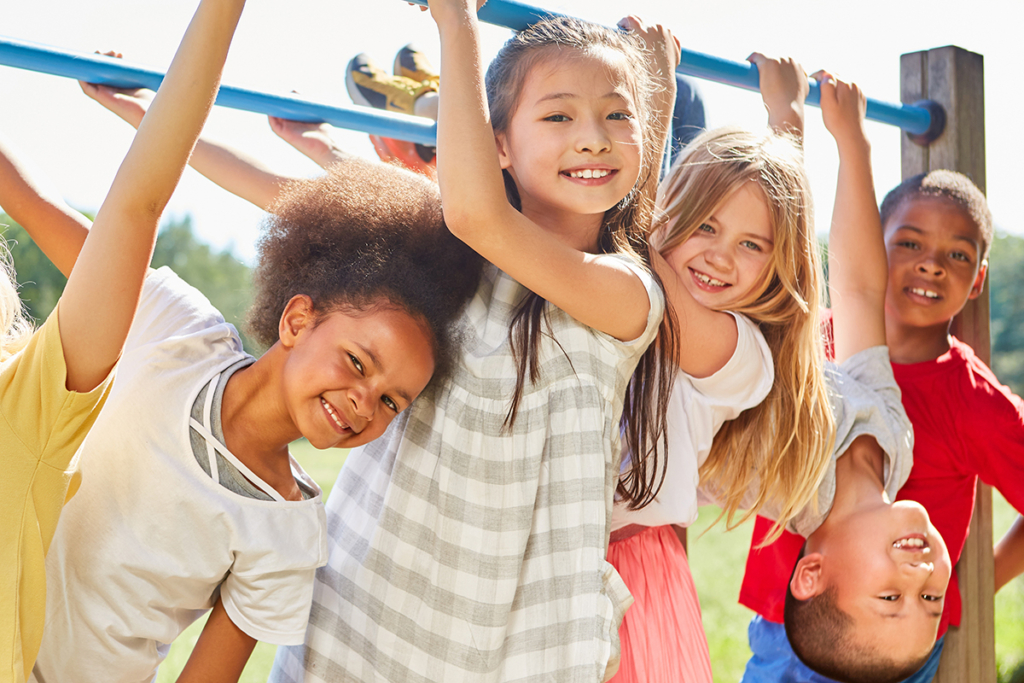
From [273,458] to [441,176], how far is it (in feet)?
1.76

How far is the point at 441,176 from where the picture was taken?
1196 millimetres

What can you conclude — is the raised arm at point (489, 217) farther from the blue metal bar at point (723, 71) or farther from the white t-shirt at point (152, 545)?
the white t-shirt at point (152, 545)

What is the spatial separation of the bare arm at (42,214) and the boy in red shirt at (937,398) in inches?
61.2

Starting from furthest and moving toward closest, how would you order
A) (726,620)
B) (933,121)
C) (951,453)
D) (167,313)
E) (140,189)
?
(726,620) → (933,121) → (951,453) → (167,313) → (140,189)

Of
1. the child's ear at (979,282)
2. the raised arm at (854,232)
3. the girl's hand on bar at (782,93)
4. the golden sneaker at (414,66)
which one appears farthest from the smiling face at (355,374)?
the child's ear at (979,282)

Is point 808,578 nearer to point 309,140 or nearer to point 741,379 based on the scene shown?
point 741,379

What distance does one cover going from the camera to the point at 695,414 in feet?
5.09

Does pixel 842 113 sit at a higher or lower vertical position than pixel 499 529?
higher

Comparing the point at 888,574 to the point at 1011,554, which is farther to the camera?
the point at 1011,554

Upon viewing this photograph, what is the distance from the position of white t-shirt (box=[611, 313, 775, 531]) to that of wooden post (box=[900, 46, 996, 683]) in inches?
42.3

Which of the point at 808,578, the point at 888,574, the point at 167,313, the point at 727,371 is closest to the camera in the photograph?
the point at 167,313

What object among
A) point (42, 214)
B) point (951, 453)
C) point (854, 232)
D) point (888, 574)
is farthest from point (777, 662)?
point (42, 214)

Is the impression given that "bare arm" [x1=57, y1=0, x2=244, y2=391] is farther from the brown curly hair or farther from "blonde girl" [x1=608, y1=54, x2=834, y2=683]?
"blonde girl" [x1=608, y1=54, x2=834, y2=683]

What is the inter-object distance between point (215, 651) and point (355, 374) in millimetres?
497
